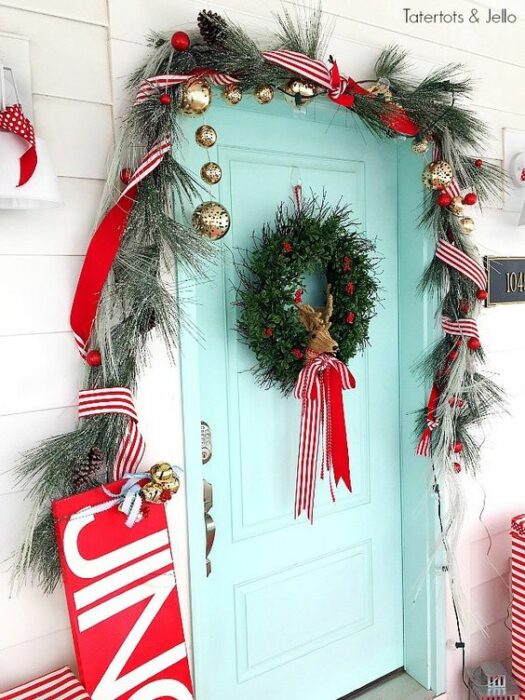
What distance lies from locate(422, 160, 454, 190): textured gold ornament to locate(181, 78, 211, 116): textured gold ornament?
2.40 feet

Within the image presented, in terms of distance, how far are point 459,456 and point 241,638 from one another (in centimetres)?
87

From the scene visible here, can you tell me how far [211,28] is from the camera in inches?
48.2

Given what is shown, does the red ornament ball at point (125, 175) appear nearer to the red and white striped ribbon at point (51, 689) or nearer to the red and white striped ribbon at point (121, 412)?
the red and white striped ribbon at point (121, 412)

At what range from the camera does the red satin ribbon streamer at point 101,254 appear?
3.93 ft

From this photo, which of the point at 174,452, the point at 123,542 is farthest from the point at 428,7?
the point at 123,542

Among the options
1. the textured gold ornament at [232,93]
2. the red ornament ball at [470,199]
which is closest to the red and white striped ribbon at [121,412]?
the textured gold ornament at [232,93]

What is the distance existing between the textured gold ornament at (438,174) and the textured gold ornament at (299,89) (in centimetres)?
45

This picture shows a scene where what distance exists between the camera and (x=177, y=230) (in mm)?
1228

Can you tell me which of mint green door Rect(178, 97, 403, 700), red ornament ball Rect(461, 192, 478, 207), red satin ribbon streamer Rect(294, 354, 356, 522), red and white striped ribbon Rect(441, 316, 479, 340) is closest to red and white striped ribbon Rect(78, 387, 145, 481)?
mint green door Rect(178, 97, 403, 700)

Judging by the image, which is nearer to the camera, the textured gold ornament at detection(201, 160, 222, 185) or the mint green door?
the textured gold ornament at detection(201, 160, 222, 185)

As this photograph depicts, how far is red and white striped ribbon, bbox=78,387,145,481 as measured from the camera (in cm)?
120

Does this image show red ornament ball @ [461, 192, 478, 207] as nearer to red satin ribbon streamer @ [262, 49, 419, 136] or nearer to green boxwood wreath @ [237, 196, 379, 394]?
green boxwood wreath @ [237, 196, 379, 394]

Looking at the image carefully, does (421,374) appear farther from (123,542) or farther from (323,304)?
(123,542)

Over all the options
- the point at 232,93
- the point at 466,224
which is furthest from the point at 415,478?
the point at 232,93
